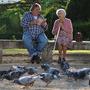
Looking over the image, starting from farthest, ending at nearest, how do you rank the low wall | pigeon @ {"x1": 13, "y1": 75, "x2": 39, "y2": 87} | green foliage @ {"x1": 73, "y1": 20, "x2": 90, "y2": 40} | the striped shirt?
green foliage @ {"x1": 73, "y1": 20, "x2": 90, "y2": 40} < the low wall < the striped shirt < pigeon @ {"x1": 13, "y1": 75, "x2": 39, "y2": 87}

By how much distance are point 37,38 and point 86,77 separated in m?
4.36

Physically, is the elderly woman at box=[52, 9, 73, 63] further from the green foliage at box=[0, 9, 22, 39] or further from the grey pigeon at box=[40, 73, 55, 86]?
the green foliage at box=[0, 9, 22, 39]

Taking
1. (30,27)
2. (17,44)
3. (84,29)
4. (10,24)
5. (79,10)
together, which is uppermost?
(30,27)

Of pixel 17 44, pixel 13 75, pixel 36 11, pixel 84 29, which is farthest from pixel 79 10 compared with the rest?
pixel 13 75

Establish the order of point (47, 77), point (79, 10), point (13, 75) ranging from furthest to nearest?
point (79, 10)
point (13, 75)
point (47, 77)

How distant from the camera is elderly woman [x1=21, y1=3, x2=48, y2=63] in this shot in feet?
48.3

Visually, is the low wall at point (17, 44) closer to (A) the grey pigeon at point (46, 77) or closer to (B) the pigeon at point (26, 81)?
(A) the grey pigeon at point (46, 77)

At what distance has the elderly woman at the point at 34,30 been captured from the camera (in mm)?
14727

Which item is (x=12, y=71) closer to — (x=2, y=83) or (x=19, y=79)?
(x=2, y=83)

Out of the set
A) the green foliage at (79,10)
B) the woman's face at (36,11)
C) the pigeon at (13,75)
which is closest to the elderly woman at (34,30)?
the woman's face at (36,11)

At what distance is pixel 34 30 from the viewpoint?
48.7ft

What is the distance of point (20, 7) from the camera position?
106ft

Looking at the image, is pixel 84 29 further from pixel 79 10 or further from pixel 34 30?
pixel 34 30

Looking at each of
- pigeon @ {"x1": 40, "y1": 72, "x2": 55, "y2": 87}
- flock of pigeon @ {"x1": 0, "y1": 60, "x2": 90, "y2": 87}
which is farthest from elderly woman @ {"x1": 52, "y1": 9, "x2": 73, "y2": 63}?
pigeon @ {"x1": 40, "y1": 72, "x2": 55, "y2": 87}
